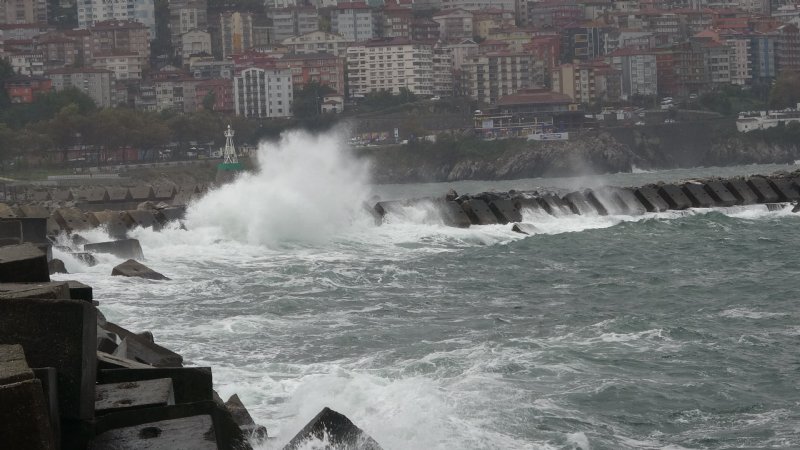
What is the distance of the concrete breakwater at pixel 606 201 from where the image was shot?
33.7 metres

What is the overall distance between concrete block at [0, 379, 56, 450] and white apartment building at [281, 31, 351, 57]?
492 ft

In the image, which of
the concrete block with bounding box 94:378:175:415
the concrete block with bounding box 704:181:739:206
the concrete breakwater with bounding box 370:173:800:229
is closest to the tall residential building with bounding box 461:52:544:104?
the concrete breakwater with bounding box 370:173:800:229

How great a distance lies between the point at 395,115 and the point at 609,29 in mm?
40500

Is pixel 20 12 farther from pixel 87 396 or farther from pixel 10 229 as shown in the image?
pixel 87 396

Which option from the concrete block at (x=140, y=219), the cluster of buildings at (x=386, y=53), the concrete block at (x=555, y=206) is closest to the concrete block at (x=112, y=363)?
the concrete block at (x=140, y=219)

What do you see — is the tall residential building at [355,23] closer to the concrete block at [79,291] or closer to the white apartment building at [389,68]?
the white apartment building at [389,68]

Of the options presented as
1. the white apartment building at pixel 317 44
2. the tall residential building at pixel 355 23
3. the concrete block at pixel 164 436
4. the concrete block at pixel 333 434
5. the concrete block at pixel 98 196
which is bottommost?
the concrete block at pixel 98 196

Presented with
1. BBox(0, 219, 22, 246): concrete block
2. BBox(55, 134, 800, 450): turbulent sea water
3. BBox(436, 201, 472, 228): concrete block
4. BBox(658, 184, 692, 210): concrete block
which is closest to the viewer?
BBox(55, 134, 800, 450): turbulent sea water

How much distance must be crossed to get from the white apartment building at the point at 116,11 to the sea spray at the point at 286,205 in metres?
138

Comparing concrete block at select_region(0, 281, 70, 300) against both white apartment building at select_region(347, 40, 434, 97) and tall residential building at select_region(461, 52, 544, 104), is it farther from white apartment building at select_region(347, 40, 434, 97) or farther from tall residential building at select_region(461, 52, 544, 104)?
tall residential building at select_region(461, 52, 544, 104)

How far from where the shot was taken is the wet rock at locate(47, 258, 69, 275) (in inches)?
794

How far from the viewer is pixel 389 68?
147375 mm

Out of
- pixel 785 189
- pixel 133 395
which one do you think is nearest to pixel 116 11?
pixel 785 189

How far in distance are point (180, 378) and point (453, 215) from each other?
2432 cm
